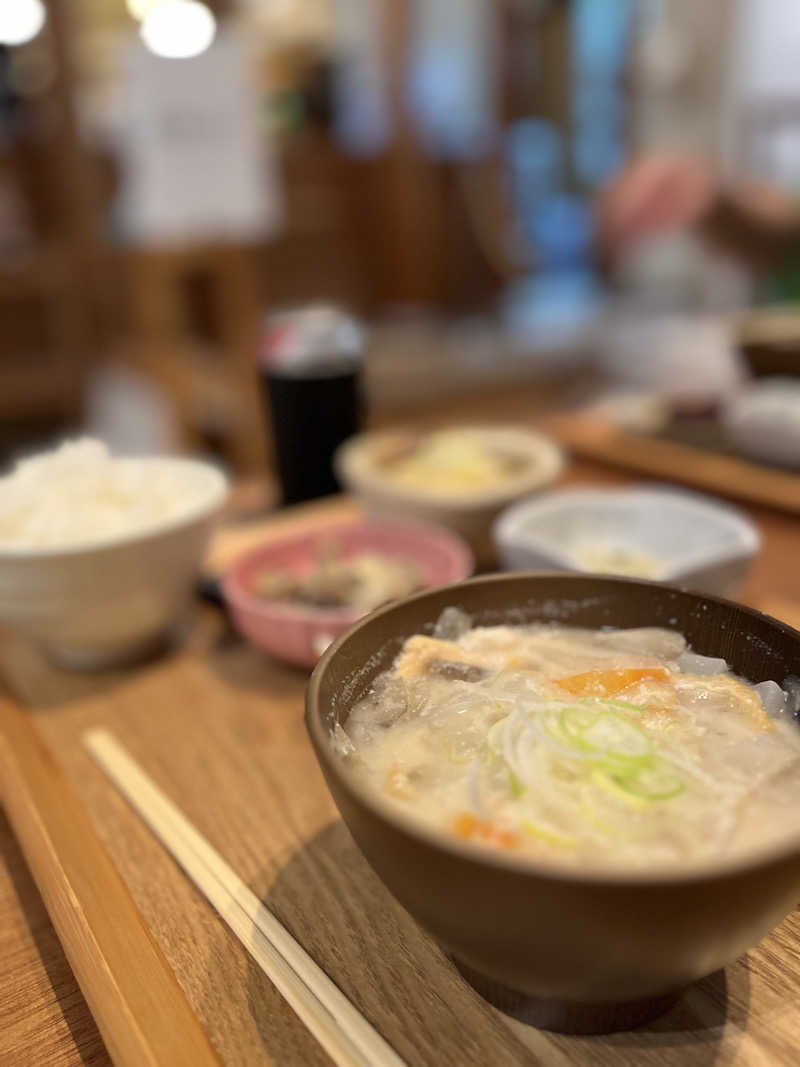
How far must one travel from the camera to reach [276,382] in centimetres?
170

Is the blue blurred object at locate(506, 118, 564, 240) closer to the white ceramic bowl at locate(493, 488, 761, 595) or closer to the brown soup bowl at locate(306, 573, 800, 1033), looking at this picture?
the white ceramic bowl at locate(493, 488, 761, 595)

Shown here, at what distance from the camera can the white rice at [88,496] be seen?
1.12 metres

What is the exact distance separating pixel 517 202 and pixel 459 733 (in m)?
8.09

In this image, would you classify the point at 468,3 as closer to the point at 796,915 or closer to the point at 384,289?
the point at 384,289

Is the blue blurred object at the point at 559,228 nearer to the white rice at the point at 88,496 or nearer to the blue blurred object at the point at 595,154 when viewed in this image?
the blue blurred object at the point at 595,154

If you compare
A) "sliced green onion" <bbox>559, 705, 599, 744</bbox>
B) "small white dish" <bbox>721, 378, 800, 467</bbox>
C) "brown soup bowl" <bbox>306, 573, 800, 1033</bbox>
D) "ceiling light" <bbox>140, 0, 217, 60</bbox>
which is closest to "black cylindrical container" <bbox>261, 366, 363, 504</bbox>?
"small white dish" <bbox>721, 378, 800, 467</bbox>

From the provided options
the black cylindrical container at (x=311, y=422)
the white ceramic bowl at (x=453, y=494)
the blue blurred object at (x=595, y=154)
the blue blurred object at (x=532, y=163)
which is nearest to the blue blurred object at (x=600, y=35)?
the blue blurred object at (x=595, y=154)

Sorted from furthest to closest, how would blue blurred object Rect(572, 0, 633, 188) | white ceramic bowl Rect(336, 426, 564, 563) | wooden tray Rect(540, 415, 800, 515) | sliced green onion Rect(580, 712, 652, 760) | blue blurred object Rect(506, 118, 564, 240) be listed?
blue blurred object Rect(572, 0, 633, 188)
blue blurred object Rect(506, 118, 564, 240)
wooden tray Rect(540, 415, 800, 515)
white ceramic bowl Rect(336, 426, 564, 563)
sliced green onion Rect(580, 712, 652, 760)

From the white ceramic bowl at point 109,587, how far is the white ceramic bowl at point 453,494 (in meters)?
0.30

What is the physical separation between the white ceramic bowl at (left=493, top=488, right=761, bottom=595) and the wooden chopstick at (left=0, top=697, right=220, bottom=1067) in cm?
65

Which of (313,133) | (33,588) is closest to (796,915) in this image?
(33,588)

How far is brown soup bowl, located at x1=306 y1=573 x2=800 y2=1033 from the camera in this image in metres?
0.49

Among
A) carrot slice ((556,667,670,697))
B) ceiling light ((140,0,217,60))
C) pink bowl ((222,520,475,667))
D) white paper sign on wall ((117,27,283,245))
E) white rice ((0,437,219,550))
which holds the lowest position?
pink bowl ((222,520,475,667))

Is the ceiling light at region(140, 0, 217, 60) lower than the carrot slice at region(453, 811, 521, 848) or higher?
higher
